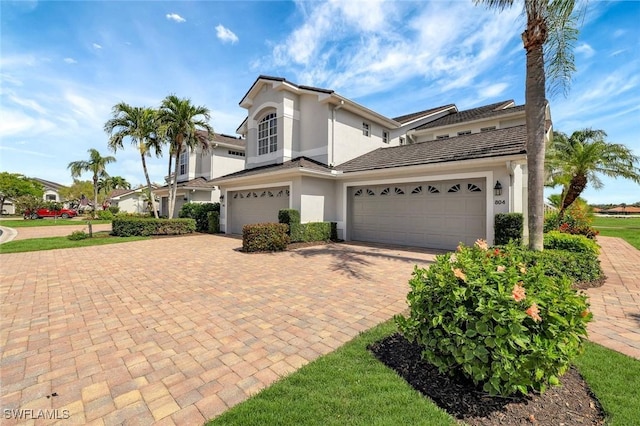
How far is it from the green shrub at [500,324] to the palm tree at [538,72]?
4.10 m

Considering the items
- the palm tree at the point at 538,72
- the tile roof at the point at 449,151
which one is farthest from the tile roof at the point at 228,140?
the palm tree at the point at 538,72

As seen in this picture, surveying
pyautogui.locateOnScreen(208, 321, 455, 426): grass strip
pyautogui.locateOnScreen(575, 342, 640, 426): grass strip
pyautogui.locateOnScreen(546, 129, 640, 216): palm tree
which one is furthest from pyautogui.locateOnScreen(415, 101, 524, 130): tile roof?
pyautogui.locateOnScreen(208, 321, 455, 426): grass strip

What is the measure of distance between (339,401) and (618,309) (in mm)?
5532

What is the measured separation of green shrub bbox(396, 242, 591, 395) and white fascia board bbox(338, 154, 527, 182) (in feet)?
24.5

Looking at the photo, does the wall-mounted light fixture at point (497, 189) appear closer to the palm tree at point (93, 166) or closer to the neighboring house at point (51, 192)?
the palm tree at point (93, 166)

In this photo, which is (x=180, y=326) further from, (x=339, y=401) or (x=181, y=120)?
(x=181, y=120)

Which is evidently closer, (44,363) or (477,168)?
(44,363)

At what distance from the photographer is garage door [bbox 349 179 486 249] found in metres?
10.3

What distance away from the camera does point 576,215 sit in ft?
48.0

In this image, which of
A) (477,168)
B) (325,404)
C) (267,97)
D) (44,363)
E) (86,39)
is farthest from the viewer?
(267,97)

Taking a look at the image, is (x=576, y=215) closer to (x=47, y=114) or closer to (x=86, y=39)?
(x=86, y=39)

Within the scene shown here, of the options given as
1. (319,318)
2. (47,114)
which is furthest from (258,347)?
(47,114)

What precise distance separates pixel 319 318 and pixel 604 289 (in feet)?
20.7

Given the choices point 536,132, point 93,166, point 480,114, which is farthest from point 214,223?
point 93,166
